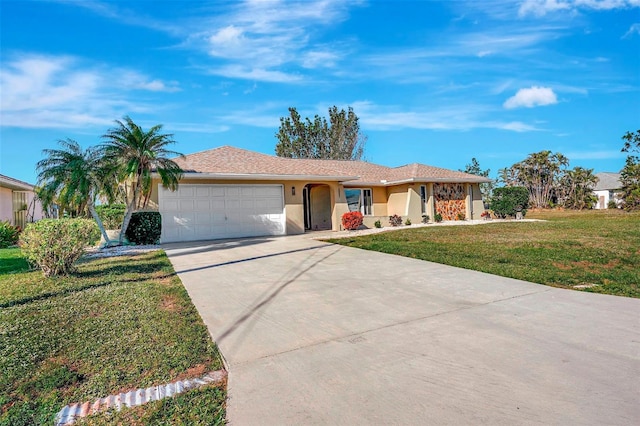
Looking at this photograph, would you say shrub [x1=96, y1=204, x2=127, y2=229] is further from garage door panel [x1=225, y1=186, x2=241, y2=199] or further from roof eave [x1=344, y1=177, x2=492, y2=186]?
roof eave [x1=344, y1=177, x2=492, y2=186]

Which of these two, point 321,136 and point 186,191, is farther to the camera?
point 321,136

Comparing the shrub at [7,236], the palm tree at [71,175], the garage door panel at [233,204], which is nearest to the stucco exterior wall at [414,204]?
the garage door panel at [233,204]

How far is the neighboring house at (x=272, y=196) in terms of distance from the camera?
14.8m

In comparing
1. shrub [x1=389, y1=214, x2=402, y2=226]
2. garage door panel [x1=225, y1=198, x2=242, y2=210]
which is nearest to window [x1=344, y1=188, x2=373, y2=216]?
shrub [x1=389, y1=214, x2=402, y2=226]

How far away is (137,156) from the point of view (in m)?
12.8

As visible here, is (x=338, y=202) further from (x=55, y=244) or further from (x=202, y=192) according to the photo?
(x=55, y=244)

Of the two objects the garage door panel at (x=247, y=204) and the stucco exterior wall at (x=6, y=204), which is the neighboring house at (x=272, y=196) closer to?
the garage door panel at (x=247, y=204)

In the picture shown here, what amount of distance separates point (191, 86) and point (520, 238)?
15.5m

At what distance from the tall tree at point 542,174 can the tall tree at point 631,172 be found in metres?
10.2

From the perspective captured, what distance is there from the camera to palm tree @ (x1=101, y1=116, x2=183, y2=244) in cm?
1265

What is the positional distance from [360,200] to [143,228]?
477 inches

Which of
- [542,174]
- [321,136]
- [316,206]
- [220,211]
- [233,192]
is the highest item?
[321,136]

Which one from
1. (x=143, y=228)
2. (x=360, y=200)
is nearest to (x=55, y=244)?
(x=143, y=228)

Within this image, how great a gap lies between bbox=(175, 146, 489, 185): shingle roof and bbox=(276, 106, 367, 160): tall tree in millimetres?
15078
